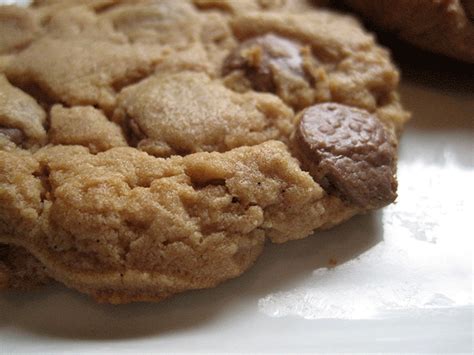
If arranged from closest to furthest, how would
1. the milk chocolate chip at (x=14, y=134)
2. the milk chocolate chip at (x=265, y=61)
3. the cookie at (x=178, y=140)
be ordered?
the cookie at (x=178, y=140) < the milk chocolate chip at (x=14, y=134) < the milk chocolate chip at (x=265, y=61)

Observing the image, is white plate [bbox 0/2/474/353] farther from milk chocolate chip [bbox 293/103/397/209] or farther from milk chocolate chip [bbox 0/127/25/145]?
milk chocolate chip [bbox 0/127/25/145]

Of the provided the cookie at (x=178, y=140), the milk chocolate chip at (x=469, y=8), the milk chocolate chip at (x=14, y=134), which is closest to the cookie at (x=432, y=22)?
the milk chocolate chip at (x=469, y=8)

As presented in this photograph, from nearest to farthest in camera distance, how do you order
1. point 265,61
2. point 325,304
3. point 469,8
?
point 325,304 < point 265,61 < point 469,8

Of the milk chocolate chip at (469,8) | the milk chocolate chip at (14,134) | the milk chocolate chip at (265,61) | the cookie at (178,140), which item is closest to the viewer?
the cookie at (178,140)

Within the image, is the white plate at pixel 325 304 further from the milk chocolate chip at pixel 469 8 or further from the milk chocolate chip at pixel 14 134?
the milk chocolate chip at pixel 469 8

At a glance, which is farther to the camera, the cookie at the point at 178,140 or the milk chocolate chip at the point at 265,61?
the milk chocolate chip at the point at 265,61

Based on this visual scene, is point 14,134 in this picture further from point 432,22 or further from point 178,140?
point 432,22

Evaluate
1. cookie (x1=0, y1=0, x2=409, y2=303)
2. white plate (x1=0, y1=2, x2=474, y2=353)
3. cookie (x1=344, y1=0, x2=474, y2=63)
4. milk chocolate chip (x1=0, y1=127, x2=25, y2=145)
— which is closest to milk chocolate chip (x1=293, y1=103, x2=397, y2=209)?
cookie (x1=0, y1=0, x2=409, y2=303)

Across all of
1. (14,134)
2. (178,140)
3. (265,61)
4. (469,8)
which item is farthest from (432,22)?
(14,134)

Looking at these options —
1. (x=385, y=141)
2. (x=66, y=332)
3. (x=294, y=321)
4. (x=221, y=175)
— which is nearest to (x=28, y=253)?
(x=66, y=332)
